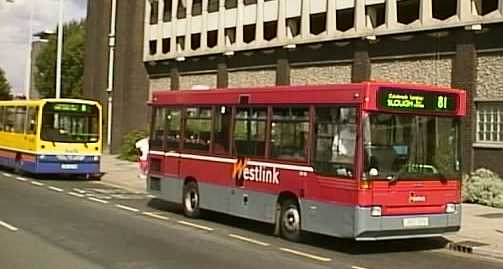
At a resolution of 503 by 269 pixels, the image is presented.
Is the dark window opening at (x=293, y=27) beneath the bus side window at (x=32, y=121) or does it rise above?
above

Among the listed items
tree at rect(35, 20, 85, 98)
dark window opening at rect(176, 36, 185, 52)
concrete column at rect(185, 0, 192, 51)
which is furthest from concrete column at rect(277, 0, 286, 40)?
tree at rect(35, 20, 85, 98)

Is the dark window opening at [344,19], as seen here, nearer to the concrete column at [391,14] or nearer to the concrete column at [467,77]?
the concrete column at [391,14]

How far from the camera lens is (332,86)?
45.3 ft

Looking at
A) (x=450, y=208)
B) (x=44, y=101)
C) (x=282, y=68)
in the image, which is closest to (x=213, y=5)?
(x=282, y=68)

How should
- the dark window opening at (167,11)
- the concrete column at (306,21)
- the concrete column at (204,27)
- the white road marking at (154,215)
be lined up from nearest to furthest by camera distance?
1. the white road marking at (154,215)
2. the concrete column at (306,21)
3. the concrete column at (204,27)
4. the dark window opening at (167,11)

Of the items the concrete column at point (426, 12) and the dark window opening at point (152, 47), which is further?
the dark window opening at point (152, 47)

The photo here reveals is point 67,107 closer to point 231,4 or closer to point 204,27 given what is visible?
point 231,4

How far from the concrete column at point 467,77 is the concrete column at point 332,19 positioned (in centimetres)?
728

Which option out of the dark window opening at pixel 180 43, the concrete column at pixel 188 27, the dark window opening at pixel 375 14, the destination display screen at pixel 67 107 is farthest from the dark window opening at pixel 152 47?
the destination display screen at pixel 67 107

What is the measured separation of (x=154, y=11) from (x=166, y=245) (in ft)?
124

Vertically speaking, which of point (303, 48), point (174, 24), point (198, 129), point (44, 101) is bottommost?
point (198, 129)

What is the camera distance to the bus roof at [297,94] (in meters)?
13.2

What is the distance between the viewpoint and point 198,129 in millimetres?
17812

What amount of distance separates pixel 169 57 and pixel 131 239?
33.8 meters
